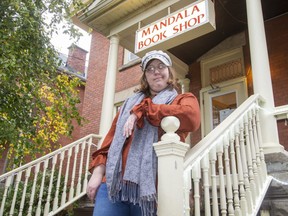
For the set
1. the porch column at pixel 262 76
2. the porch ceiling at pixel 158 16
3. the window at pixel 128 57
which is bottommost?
the porch column at pixel 262 76

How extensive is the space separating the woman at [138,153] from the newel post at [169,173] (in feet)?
0.16

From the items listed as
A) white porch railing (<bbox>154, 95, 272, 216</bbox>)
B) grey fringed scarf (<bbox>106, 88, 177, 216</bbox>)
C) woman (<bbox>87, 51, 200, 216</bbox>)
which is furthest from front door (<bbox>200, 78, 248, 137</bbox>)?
grey fringed scarf (<bbox>106, 88, 177, 216</bbox>)

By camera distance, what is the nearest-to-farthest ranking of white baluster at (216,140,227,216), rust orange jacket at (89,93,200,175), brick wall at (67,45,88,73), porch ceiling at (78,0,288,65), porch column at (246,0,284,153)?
rust orange jacket at (89,93,200,175) → white baluster at (216,140,227,216) → porch column at (246,0,284,153) → porch ceiling at (78,0,288,65) → brick wall at (67,45,88,73)

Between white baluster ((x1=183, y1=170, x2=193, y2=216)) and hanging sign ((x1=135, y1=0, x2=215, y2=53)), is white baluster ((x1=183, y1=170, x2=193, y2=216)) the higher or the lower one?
the lower one

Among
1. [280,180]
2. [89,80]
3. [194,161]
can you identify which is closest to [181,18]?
[280,180]

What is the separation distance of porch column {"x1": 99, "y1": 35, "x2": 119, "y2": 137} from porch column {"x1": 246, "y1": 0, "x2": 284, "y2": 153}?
8.79ft

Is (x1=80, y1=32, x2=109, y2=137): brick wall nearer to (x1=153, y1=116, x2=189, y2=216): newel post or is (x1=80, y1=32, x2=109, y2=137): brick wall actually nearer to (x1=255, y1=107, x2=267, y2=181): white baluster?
(x1=255, y1=107, x2=267, y2=181): white baluster

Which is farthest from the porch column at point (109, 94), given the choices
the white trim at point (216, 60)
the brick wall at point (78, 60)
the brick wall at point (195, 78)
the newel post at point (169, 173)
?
the brick wall at point (78, 60)

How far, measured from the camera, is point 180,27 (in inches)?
172

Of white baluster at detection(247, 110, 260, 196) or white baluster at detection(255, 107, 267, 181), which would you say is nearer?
white baluster at detection(247, 110, 260, 196)

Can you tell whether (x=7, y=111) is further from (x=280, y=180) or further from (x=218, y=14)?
(x=218, y=14)

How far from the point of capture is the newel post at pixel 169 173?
162 centimetres

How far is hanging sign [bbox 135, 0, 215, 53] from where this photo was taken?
4109mm

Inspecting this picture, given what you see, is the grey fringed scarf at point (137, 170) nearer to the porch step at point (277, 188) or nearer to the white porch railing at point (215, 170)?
the white porch railing at point (215, 170)
